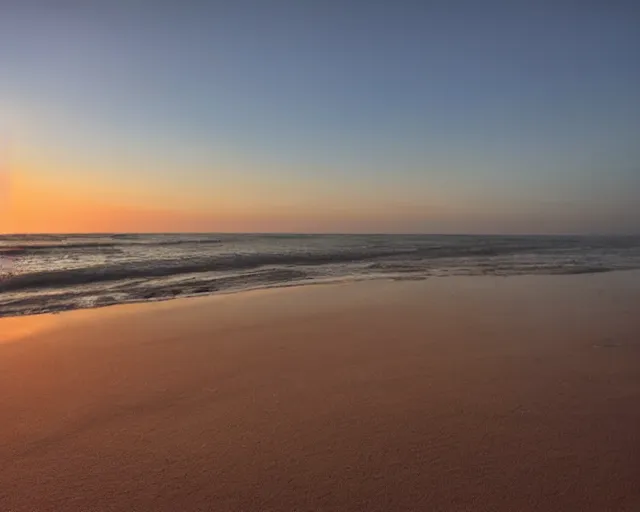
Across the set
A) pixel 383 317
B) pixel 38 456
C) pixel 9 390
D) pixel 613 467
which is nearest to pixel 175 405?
pixel 38 456

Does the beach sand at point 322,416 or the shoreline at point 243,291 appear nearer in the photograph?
the beach sand at point 322,416

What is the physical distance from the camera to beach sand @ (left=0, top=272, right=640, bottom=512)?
10.5ft

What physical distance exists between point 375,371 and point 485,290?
27.8 ft

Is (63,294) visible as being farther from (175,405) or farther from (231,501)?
(231,501)

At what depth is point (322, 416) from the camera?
14.3ft

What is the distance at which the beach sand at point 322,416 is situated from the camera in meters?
3.19

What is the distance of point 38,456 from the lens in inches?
146

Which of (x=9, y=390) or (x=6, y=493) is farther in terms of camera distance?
(x=9, y=390)

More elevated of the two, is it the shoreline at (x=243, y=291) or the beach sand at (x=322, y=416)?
the shoreline at (x=243, y=291)

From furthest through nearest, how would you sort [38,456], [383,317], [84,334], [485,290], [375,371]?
Answer: [485,290], [383,317], [84,334], [375,371], [38,456]

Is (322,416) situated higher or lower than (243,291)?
lower

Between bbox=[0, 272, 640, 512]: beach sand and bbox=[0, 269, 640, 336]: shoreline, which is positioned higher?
bbox=[0, 269, 640, 336]: shoreline

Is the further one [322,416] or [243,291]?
[243,291]

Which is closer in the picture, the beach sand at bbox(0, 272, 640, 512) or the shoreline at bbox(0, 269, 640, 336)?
the beach sand at bbox(0, 272, 640, 512)
